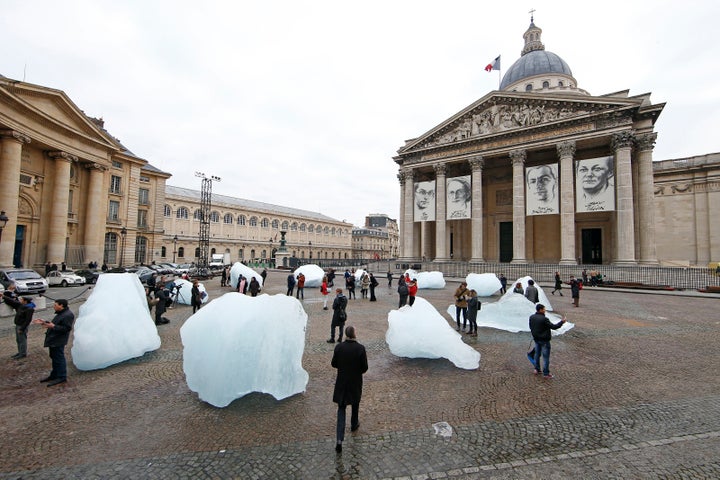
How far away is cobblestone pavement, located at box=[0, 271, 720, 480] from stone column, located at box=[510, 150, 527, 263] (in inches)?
923

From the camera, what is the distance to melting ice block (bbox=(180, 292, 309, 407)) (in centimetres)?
542

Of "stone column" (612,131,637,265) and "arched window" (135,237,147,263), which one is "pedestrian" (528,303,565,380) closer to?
"stone column" (612,131,637,265)

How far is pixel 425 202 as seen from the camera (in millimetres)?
35875

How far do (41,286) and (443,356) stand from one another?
21.8 metres

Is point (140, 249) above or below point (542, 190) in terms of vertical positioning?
below

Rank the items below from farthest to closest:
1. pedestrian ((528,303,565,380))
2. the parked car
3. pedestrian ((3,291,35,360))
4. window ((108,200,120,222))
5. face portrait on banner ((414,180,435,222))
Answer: window ((108,200,120,222)) < face portrait on banner ((414,180,435,222)) < the parked car < pedestrian ((3,291,35,360)) < pedestrian ((528,303,565,380))

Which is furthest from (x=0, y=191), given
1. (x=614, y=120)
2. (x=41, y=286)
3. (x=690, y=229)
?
(x=690, y=229)

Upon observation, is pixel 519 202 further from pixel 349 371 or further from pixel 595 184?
pixel 349 371

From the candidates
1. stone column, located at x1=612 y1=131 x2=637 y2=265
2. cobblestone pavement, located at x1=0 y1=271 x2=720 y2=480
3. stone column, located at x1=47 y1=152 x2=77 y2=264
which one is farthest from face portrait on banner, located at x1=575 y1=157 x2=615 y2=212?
stone column, located at x1=47 y1=152 x2=77 y2=264

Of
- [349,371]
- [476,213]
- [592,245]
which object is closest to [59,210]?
[349,371]

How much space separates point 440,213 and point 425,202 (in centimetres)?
206

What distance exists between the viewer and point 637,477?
3721mm

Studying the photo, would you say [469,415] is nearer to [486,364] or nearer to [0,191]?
[486,364]

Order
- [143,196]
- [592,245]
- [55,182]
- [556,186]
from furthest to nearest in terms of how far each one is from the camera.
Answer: [143,196]
[592,245]
[556,186]
[55,182]
